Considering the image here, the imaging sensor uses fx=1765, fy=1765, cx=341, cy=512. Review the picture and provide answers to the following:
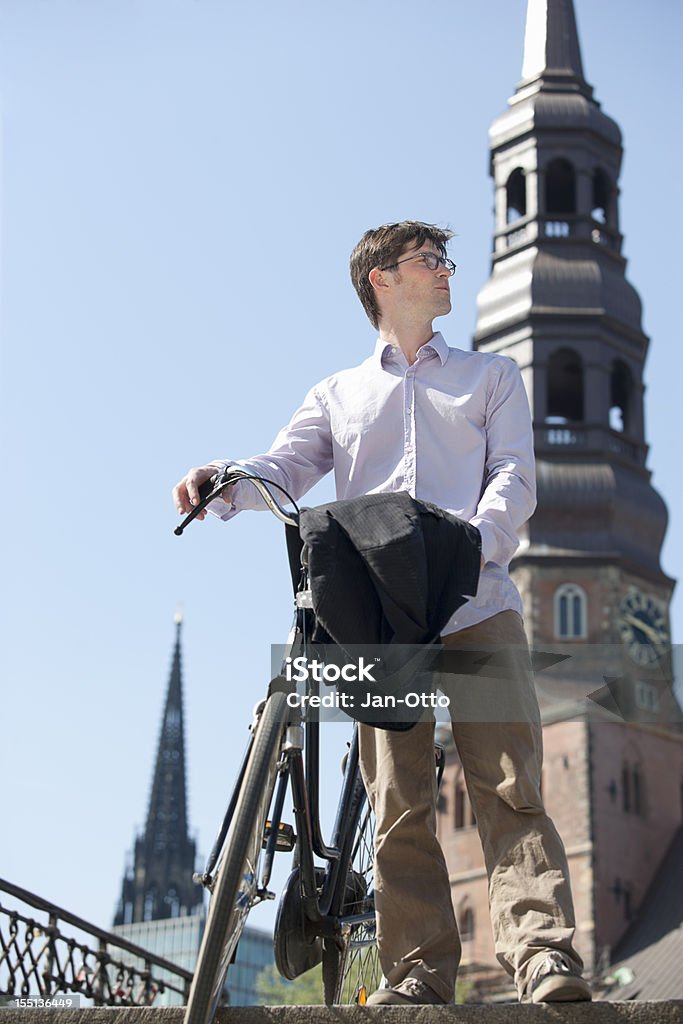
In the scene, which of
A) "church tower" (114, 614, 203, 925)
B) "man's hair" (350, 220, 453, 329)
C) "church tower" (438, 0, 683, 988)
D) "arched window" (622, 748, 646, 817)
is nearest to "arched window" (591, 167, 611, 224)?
"church tower" (438, 0, 683, 988)

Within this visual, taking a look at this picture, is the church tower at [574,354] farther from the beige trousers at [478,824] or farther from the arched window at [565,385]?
the beige trousers at [478,824]

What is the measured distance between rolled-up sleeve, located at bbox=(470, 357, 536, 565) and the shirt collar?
0.15 meters

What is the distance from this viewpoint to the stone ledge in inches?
136

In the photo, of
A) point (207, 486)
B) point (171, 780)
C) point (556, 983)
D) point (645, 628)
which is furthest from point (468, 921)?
point (556, 983)

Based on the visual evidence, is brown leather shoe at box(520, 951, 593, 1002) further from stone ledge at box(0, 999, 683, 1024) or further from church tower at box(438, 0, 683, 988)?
church tower at box(438, 0, 683, 988)

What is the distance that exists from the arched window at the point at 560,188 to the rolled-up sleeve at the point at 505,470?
60.2 m

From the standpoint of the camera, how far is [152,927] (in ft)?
285

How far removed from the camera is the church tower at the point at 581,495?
5922cm

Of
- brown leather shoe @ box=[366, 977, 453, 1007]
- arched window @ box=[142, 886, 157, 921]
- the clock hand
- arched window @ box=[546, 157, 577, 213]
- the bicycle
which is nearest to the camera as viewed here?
the bicycle

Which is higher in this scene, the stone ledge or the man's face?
the man's face

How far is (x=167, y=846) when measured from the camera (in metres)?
93.7

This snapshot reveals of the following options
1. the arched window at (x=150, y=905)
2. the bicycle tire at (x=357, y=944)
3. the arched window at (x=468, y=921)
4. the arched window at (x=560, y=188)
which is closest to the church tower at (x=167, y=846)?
Result: the arched window at (x=150, y=905)

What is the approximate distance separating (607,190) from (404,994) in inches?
2459

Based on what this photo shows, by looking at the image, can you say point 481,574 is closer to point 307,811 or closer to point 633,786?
point 307,811
